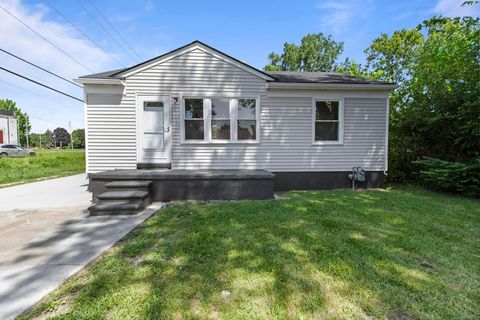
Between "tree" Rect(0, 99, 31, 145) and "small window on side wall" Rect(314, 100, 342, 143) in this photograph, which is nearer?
"small window on side wall" Rect(314, 100, 342, 143)

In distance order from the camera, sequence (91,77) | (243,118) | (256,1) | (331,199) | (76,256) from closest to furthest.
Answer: (76,256)
(331,199)
(91,77)
(243,118)
(256,1)

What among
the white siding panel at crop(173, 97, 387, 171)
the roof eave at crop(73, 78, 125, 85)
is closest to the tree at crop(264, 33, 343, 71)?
the white siding panel at crop(173, 97, 387, 171)

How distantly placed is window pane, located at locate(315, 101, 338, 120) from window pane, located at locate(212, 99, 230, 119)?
274 cm

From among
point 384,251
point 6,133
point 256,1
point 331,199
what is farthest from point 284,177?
point 6,133

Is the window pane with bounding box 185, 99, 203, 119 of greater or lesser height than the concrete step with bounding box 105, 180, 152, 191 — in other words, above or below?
above

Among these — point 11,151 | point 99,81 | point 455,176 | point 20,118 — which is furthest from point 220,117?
point 20,118

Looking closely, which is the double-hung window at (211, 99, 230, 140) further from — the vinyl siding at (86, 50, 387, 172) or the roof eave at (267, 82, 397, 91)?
the roof eave at (267, 82, 397, 91)

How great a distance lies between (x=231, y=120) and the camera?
23.9ft

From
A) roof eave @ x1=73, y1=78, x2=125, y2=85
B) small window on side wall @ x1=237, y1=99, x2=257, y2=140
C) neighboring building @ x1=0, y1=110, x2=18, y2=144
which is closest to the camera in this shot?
roof eave @ x1=73, y1=78, x2=125, y2=85

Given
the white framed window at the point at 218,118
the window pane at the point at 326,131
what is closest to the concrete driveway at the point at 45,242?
the white framed window at the point at 218,118

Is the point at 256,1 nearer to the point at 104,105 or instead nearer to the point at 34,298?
the point at 104,105

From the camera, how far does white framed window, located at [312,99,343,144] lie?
7.53m

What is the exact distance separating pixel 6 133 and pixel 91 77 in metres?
42.2

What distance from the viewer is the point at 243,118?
24.1 ft
